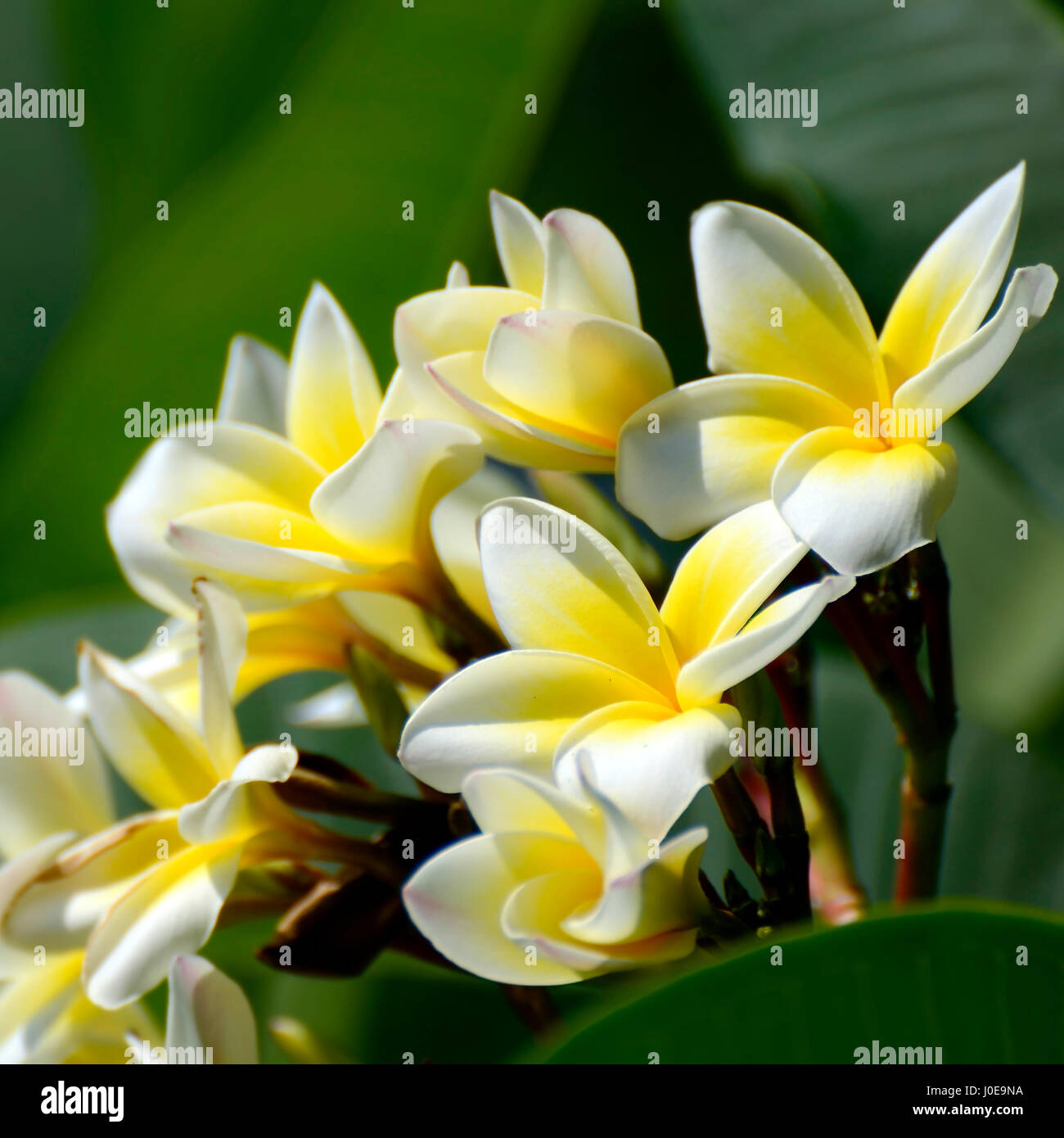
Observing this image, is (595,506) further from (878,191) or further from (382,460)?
(878,191)

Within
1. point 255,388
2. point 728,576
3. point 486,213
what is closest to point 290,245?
point 486,213

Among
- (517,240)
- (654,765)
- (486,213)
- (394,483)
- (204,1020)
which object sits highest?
(486,213)

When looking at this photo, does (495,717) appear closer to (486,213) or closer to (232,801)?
(232,801)

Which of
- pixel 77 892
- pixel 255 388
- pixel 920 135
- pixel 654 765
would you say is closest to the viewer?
pixel 654 765

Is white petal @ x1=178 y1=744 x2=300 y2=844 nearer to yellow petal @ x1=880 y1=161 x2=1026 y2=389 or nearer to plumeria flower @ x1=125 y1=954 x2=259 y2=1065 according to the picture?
plumeria flower @ x1=125 y1=954 x2=259 y2=1065

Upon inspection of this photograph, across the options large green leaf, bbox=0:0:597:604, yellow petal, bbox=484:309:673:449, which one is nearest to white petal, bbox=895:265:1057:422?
yellow petal, bbox=484:309:673:449

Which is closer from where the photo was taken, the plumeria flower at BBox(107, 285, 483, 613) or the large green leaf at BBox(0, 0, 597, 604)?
the plumeria flower at BBox(107, 285, 483, 613)

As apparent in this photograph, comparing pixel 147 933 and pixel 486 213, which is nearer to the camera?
pixel 147 933

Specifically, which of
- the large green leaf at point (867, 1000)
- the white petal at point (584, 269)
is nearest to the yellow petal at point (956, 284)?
the white petal at point (584, 269)
